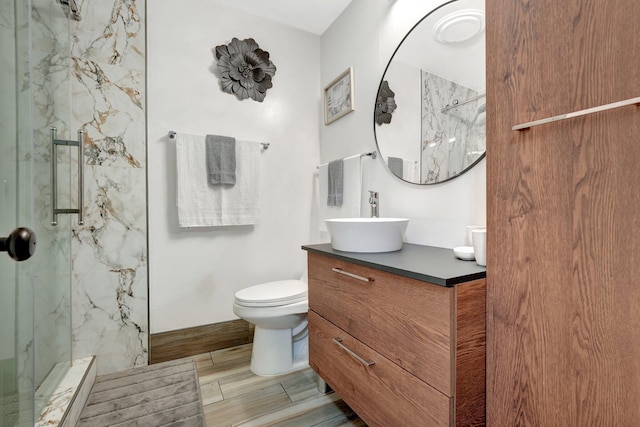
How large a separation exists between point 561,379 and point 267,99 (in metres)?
2.18

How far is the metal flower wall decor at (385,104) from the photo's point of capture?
1.68m

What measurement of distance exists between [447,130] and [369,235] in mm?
625

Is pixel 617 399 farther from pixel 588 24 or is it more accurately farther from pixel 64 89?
pixel 64 89

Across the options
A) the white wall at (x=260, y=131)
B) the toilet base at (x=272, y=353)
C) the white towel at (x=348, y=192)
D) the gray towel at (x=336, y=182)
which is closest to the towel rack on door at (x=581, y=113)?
the white wall at (x=260, y=131)

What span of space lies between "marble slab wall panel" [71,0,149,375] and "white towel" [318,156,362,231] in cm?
117

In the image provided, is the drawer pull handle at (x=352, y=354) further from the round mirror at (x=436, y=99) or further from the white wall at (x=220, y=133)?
the white wall at (x=220, y=133)

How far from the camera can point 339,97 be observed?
2.14 meters

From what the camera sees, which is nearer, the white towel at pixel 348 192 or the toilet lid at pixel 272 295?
the toilet lid at pixel 272 295

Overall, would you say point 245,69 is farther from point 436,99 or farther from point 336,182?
point 436,99

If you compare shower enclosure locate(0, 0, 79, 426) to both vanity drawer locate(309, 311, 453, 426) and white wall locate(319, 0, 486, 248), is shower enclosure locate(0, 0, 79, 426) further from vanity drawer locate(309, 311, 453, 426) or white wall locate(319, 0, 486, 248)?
white wall locate(319, 0, 486, 248)

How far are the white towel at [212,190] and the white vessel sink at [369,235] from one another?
37.9 inches

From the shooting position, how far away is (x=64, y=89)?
155 cm

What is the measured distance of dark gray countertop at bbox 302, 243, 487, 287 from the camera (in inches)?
33.1

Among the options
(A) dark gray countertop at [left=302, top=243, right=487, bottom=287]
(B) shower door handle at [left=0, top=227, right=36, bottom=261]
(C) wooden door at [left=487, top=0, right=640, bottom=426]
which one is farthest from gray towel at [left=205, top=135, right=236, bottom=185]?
(C) wooden door at [left=487, top=0, right=640, bottom=426]
